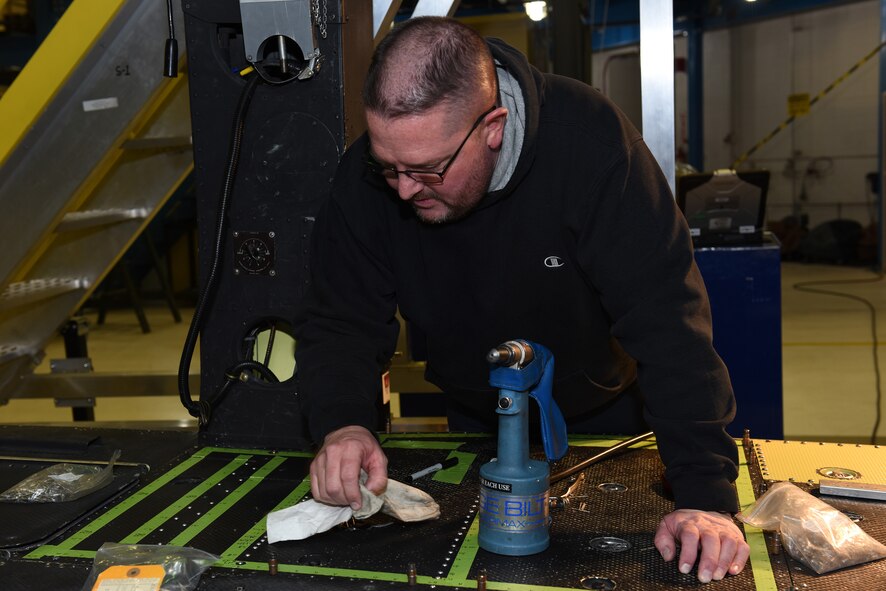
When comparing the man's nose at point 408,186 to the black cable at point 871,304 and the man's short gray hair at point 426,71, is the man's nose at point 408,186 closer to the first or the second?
the man's short gray hair at point 426,71

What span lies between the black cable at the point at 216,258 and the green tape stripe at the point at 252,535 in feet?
1.27

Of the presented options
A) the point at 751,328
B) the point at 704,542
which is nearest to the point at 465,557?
the point at 704,542

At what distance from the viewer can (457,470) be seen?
1701 millimetres

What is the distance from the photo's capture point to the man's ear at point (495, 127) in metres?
1.46

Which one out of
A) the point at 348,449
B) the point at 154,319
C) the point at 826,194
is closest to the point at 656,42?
the point at 348,449

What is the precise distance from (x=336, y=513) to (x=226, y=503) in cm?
26

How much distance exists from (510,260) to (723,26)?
36.4ft

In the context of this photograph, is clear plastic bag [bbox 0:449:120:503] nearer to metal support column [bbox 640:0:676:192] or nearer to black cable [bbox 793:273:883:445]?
metal support column [bbox 640:0:676:192]

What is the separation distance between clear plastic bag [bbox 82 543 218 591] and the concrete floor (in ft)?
7.21

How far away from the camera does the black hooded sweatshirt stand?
4.73 feet

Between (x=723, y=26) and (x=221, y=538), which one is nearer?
(x=221, y=538)

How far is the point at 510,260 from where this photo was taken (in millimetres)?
1636

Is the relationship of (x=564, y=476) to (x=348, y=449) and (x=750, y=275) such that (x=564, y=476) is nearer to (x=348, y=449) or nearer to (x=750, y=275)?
(x=348, y=449)

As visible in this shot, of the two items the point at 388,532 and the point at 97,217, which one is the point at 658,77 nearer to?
the point at 388,532
